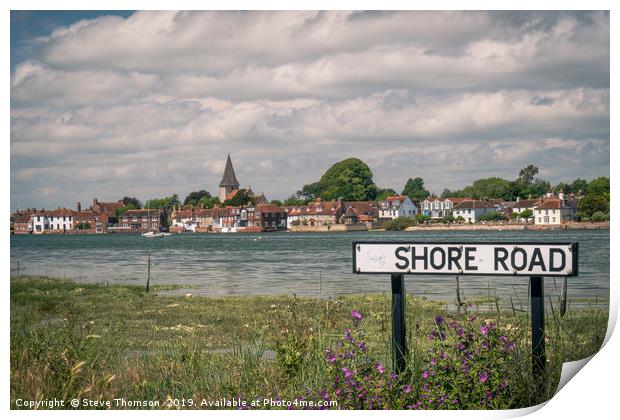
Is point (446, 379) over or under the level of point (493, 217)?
under

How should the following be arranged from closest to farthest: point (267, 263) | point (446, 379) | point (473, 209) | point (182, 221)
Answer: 1. point (446, 379)
2. point (473, 209)
3. point (182, 221)
4. point (267, 263)

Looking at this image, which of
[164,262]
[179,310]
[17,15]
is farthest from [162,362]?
[164,262]

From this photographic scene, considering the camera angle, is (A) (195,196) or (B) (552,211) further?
(A) (195,196)

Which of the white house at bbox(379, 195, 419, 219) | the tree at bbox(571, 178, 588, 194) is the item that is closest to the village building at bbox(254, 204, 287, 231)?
the white house at bbox(379, 195, 419, 219)

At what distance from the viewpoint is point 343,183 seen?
7535mm

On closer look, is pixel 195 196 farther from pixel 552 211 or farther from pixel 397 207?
pixel 552 211

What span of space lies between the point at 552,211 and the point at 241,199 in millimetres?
3160

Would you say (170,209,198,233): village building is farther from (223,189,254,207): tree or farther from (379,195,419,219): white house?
(379,195,419,219): white house

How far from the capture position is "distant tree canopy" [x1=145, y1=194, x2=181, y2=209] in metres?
7.68

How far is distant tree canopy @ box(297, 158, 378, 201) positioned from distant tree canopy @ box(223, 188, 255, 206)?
1.76 feet

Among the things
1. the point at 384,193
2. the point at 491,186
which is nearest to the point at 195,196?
the point at 384,193

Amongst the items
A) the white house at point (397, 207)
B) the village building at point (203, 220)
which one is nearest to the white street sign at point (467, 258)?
the white house at point (397, 207)

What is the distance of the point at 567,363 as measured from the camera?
18.1ft
